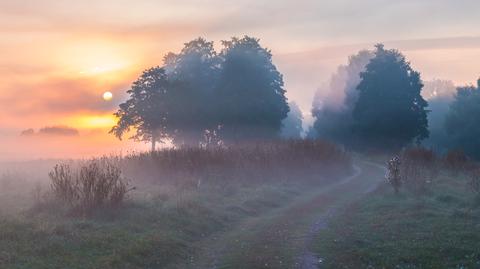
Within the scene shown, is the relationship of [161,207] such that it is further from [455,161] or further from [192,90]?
[192,90]

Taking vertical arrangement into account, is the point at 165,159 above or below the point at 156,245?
above

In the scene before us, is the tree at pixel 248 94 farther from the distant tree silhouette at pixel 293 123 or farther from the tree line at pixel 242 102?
the distant tree silhouette at pixel 293 123

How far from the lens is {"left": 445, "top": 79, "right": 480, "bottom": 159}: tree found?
71188mm

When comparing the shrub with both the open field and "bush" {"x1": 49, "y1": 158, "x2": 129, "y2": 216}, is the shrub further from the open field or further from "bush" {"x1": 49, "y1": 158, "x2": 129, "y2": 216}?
"bush" {"x1": 49, "y1": 158, "x2": 129, "y2": 216}

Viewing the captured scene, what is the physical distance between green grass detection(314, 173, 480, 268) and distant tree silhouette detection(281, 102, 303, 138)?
84.9 meters

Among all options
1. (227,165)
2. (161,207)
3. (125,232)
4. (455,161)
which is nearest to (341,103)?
(455,161)

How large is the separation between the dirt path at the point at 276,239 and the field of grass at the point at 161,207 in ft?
2.58

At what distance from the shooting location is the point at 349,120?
8456cm

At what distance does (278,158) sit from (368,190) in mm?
7294

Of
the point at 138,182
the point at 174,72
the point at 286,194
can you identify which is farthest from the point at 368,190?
the point at 174,72

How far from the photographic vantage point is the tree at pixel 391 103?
66.8 m

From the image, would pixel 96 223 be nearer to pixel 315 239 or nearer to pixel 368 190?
pixel 315 239

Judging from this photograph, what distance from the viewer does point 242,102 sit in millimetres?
61531

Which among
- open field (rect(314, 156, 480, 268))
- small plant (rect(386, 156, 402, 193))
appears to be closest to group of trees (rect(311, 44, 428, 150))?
small plant (rect(386, 156, 402, 193))
